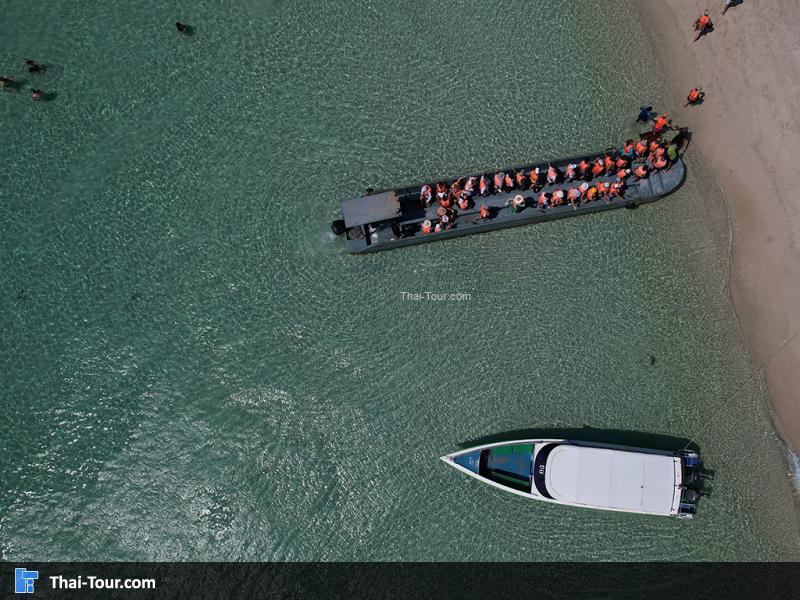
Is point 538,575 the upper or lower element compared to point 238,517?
lower

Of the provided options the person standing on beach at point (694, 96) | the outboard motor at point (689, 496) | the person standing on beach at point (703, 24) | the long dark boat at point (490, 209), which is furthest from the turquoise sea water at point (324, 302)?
the person standing on beach at point (703, 24)

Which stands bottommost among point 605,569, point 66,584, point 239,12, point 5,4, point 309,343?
point 605,569

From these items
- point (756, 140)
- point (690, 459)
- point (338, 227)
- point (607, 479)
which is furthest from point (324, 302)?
point (756, 140)

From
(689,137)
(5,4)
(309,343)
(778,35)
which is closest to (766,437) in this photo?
(689,137)

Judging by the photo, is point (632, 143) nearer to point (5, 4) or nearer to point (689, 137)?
point (689, 137)

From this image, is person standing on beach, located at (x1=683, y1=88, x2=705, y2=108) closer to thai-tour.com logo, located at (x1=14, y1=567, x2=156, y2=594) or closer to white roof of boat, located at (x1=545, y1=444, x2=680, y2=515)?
white roof of boat, located at (x1=545, y1=444, x2=680, y2=515)
